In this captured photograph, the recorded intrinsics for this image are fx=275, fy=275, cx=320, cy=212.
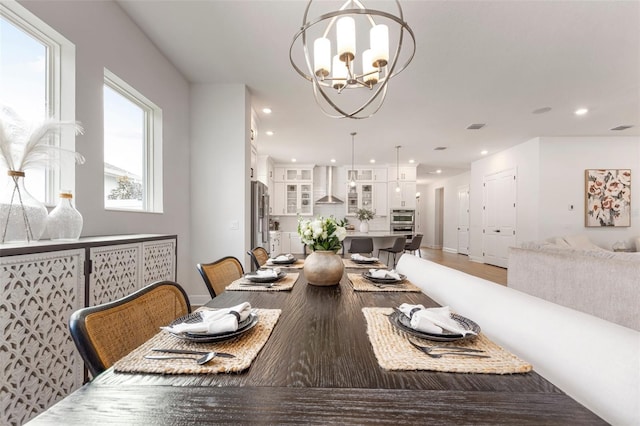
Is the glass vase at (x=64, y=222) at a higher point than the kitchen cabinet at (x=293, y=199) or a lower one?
lower

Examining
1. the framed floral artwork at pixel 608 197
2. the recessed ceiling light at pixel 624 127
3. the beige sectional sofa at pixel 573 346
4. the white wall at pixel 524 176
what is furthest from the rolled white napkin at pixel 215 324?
the framed floral artwork at pixel 608 197

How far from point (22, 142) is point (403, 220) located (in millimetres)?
7707

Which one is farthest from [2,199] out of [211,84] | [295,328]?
[211,84]

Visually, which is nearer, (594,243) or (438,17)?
(438,17)

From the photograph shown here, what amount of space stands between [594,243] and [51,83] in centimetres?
803

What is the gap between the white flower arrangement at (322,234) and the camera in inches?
54.5

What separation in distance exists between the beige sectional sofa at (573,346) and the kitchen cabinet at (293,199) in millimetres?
6916

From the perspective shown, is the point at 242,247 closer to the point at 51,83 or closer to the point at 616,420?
the point at 51,83

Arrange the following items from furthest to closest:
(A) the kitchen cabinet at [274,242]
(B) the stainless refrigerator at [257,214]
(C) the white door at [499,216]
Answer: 1. (A) the kitchen cabinet at [274,242]
2. (C) the white door at [499,216]
3. (B) the stainless refrigerator at [257,214]

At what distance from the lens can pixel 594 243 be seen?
17.5 ft

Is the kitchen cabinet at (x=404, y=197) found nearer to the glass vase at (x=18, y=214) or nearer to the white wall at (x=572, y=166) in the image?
the white wall at (x=572, y=166)

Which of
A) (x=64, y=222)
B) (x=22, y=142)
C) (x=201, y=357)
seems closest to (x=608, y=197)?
(x=201, y=357)

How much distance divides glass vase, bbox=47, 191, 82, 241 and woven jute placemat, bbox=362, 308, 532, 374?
1739 mm

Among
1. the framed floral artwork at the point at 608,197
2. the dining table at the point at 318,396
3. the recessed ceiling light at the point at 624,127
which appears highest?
the recessed ceiling light at the point at 624,127
